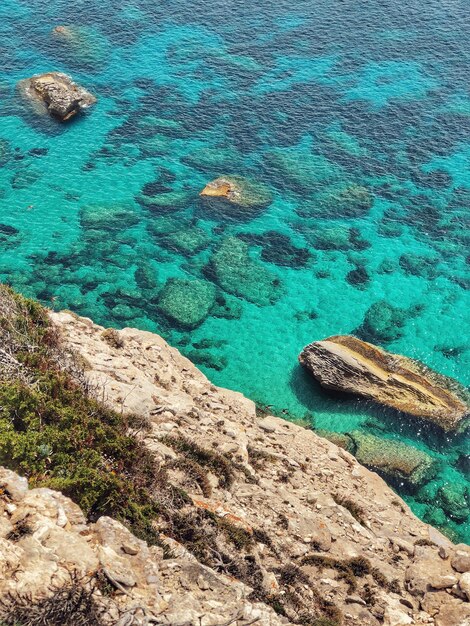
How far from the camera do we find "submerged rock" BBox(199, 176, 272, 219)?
50438 mm

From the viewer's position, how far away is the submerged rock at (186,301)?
41531mm

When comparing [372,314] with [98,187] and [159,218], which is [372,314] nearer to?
[159,218]

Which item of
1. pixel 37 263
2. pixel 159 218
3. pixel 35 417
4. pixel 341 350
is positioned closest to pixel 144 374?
pixel 35 417

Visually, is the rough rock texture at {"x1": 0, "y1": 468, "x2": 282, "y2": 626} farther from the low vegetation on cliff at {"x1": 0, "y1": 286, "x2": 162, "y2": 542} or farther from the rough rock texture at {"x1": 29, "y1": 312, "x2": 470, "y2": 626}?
the low vegetation on cliff at {"x1": 0, "y1": 286, "x2": 162, "y2": 542}

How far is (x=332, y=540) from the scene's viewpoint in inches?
859

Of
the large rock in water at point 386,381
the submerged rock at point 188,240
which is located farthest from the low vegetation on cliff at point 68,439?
the submerged rock at point 188,240

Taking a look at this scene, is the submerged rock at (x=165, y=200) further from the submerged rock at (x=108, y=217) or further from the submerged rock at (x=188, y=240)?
the submerged rock at (x=188, y=240)

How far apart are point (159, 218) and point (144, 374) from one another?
22909 millimetres

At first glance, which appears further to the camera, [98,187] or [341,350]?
[98,187]

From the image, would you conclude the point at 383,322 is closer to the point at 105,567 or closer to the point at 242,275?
the point at 242,275

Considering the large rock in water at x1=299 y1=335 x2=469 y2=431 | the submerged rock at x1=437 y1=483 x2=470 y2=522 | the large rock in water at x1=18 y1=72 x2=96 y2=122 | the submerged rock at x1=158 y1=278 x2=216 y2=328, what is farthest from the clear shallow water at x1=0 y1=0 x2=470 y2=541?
the large rock in water at x1=18 y1=72 x2=96 y2=122

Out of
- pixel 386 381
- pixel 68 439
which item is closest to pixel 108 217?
pixel 386 381

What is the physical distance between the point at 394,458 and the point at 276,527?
14.4 meters

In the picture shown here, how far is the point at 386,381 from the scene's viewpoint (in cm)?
3647
